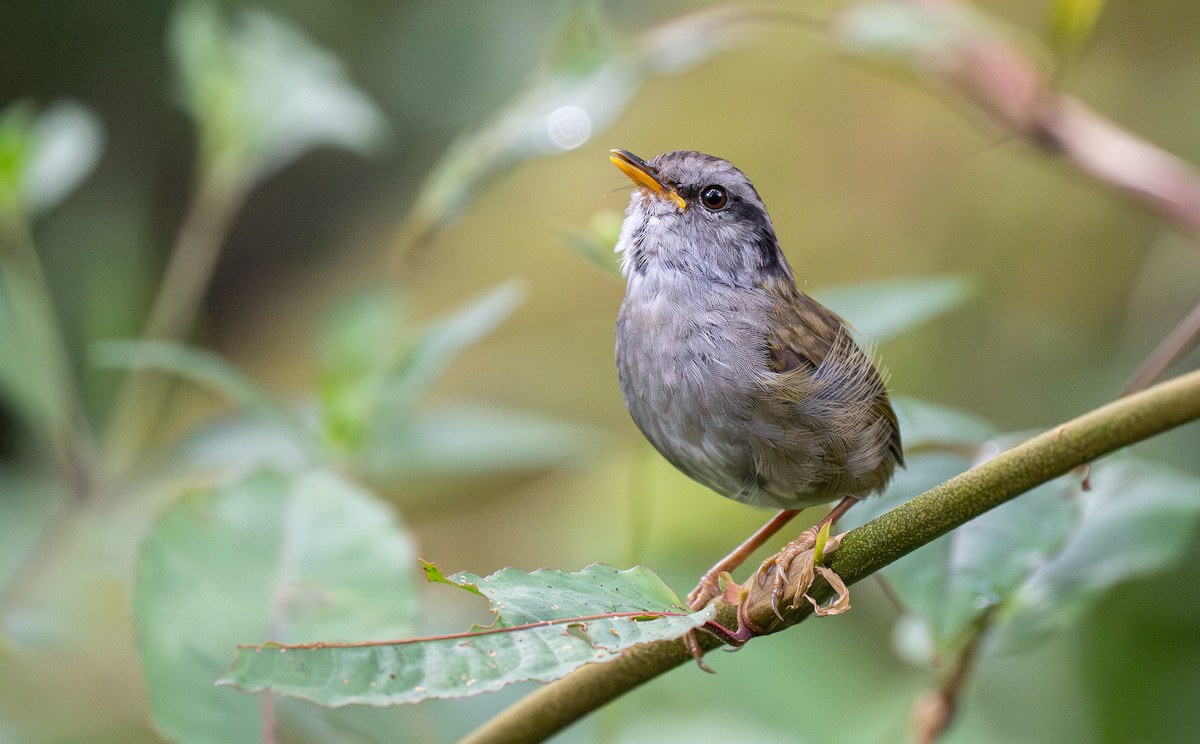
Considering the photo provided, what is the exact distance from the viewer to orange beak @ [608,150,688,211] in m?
2.75

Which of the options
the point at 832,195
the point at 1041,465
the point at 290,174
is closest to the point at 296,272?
the point at 290,174

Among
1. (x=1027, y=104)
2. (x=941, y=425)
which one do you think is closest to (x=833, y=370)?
(x=941, y=425)

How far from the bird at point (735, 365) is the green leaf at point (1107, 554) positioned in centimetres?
38

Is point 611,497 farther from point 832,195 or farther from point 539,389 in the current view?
point 832,195

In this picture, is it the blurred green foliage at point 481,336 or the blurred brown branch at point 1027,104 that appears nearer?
the blurred green foliage at point 481,336

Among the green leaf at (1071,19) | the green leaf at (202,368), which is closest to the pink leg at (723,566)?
the green leaf at (202,368)

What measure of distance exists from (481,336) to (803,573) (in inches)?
145

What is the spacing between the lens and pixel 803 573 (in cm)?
169

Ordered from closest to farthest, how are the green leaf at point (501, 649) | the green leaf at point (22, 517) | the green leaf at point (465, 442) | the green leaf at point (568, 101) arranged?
the green leaf at point (501, 649) < the green leaf at point (568, 101) < the green leaf at point (465, 442) < the green leaf at point (22, 517)

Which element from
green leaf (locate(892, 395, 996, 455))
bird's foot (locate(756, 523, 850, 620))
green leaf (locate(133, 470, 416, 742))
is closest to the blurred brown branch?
green leaf (locate(892, 395, 996, 455))

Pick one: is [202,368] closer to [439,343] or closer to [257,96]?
[439,343]

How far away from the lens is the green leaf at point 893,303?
2.47 m

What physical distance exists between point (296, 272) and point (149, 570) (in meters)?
6.20

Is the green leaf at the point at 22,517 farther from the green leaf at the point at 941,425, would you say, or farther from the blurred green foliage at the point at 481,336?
the green leaf at the point at 941,425
